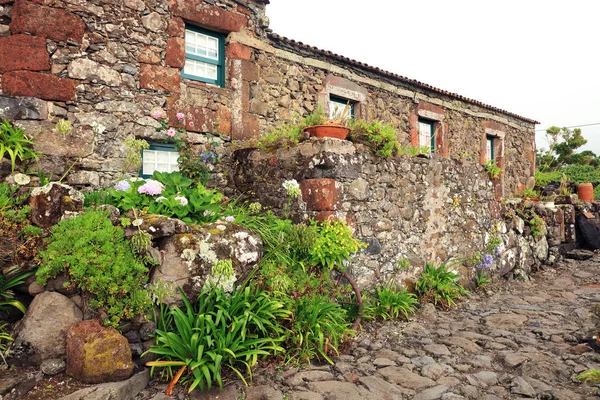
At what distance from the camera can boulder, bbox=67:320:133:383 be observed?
2.71 m

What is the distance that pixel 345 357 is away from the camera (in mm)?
3756

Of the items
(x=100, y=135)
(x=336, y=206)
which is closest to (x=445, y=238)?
(x=336, y=206)

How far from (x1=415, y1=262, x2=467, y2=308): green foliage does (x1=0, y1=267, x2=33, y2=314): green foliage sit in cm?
481

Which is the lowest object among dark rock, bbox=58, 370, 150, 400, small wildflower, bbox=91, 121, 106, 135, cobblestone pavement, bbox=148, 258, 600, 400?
cobblestone pavement, bbox=148, 258, 600, 400

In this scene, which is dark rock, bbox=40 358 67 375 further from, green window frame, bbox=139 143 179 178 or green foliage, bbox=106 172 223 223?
green window frame, bbox=139 143 179 178

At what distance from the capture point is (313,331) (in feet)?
12.2

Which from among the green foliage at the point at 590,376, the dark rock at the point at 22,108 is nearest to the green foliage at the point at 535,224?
the green foliage at the point at 590,376

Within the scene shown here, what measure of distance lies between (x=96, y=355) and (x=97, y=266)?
67 cm

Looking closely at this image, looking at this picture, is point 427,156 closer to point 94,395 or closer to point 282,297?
point 282,297

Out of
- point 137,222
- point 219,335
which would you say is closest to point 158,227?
point 137,222

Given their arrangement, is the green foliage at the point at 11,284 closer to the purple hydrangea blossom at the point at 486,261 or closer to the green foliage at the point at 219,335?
the green foliage at the point at 219,335

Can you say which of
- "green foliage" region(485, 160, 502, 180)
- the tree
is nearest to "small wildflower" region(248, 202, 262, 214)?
"green foliage" region(485, 160, 502, 180)

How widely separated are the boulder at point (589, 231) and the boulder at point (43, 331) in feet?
38.5

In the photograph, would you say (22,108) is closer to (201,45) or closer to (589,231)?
(201,45)
